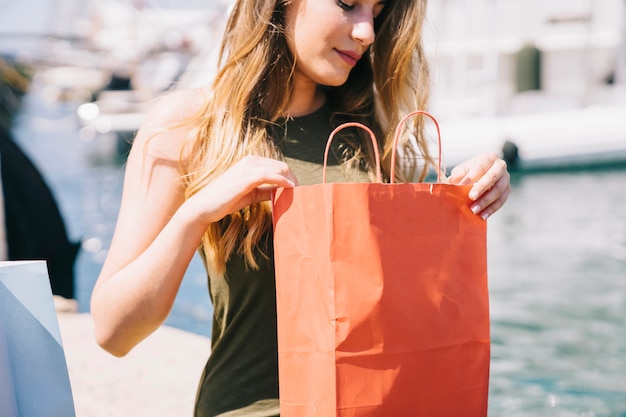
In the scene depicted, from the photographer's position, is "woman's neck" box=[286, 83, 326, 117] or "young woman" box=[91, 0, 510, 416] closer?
"young woman" box=[91, 0, 510, 416]

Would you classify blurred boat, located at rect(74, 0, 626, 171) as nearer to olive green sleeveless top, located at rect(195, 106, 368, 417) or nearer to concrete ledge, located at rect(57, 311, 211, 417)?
concrete ledge, located at rect(57, 311, 211, 417)

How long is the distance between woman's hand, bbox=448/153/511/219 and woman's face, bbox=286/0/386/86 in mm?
315

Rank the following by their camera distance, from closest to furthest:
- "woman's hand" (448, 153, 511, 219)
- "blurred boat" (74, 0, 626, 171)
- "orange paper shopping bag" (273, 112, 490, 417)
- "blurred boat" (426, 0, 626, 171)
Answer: "orange paper shopping bag" (273, 112, 490, 417)
"woman's hand" (448, 153, 511, 219)
"blurred boat" (426, 0, 626, 171)
"blurred boat" (74, 0, 626, 171)

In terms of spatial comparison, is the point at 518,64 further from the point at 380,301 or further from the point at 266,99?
the point at 380,301

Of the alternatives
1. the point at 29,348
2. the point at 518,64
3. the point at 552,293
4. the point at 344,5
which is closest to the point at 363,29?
the point at 344,5

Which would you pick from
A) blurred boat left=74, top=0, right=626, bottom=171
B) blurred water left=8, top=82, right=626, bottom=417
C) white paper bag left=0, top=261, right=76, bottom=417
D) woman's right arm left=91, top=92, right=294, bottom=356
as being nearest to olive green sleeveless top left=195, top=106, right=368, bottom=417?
woman's right arm left=91, top=92, right=294, bottom=356

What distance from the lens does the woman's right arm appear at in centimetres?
130

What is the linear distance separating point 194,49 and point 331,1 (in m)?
26.1

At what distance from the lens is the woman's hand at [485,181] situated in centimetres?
131

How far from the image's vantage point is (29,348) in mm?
1330

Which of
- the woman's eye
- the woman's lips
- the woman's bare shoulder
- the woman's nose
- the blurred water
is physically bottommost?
the blurred water

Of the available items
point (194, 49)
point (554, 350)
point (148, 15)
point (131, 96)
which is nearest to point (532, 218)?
point (554, 350)

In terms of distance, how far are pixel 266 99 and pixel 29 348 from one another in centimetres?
65

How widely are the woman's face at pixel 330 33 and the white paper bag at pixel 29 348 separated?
623 millimetres
